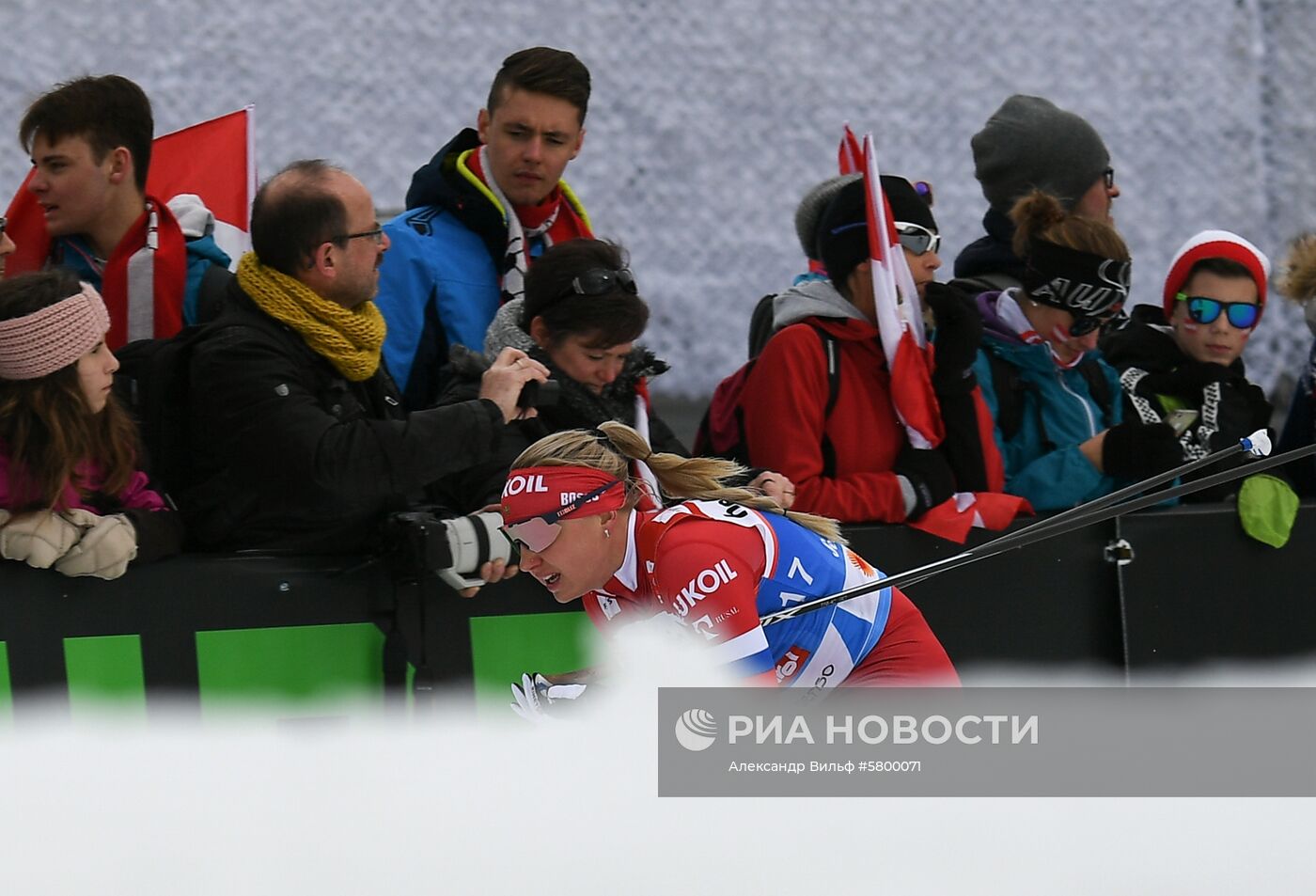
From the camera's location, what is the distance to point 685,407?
542 centimetres

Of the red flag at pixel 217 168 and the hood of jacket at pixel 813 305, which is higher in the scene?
the red flag at pixel 217 168

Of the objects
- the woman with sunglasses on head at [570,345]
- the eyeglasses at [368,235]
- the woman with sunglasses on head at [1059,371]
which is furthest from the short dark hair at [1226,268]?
the eyeglasses at [368,235]

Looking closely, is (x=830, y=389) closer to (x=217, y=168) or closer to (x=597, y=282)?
(x=597, y=282)

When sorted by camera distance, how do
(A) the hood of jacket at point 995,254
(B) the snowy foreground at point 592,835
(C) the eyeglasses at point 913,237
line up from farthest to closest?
(A) the hood of jacket at point 995,254 < (C) the eyeglasses at point 913,237 < (B) the snowy foreground at point 592,835

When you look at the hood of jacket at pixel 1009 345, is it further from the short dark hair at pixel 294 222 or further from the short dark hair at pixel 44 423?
the short dark hair at pixel 44 423

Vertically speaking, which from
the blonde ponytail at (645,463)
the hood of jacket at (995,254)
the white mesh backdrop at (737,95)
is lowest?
the blonde ponytail at (645,463)

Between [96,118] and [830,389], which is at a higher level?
[96,118]

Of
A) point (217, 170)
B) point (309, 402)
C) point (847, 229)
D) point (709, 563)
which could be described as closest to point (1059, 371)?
point (847, 229)

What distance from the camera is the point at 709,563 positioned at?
2486mm

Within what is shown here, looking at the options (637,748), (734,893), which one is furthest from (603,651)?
(734,893)

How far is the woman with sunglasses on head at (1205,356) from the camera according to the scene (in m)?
4.08

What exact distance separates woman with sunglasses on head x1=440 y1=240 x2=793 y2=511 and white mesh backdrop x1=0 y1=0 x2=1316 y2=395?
1820 mm

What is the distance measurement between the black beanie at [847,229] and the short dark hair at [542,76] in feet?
2.08

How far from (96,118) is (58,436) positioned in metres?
0.90
